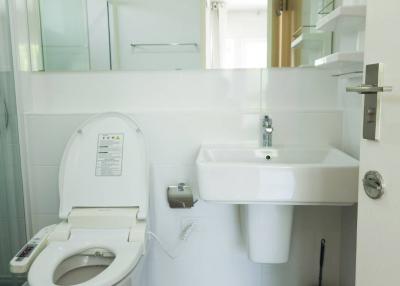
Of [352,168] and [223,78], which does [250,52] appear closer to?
[223,78]

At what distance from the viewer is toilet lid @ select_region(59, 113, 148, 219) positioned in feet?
4.71

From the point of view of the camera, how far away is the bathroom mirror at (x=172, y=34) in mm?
1564

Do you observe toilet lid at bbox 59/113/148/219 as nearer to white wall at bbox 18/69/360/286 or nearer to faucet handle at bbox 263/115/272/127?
white wall at bbox 18/69/360/286

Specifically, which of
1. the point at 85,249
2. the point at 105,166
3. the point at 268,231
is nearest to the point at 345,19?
the point at 268,231

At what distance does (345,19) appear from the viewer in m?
1.16

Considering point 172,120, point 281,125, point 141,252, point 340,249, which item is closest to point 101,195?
point 141,252

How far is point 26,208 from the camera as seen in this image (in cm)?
162

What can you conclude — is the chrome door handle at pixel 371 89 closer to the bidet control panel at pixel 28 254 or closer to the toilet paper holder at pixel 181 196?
the toilet paper holder at pixel 181 196

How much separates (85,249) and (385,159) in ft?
3.38

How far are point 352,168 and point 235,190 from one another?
38cm

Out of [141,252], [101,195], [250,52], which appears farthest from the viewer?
[250,52]

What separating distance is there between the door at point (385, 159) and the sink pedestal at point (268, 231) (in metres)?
0.57

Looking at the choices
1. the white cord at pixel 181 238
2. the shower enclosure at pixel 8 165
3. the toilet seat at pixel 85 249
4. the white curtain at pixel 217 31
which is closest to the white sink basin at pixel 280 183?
the toilet seat at pixel 85 249

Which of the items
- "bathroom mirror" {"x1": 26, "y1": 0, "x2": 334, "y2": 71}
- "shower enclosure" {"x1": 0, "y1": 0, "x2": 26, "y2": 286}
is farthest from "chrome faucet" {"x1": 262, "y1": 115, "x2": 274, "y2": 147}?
"shower enclosure" {"x1": 0, "y1": 0, "x2": 26, "y2": 286}
